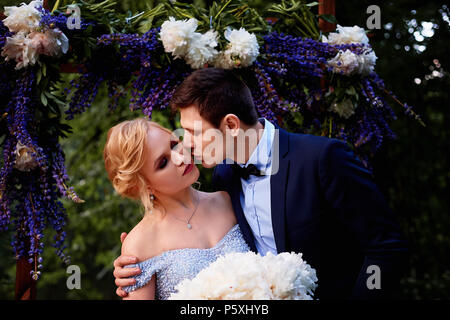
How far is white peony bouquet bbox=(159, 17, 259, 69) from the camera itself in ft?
7.05

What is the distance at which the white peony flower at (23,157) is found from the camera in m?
2.05

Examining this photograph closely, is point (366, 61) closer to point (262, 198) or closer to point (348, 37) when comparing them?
point (348, 37)

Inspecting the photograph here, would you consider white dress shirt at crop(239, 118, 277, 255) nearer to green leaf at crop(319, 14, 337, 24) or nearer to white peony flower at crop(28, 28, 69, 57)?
green leaf at crop(319, 14, 337, 24)

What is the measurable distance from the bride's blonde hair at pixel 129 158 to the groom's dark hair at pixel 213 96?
204 mm

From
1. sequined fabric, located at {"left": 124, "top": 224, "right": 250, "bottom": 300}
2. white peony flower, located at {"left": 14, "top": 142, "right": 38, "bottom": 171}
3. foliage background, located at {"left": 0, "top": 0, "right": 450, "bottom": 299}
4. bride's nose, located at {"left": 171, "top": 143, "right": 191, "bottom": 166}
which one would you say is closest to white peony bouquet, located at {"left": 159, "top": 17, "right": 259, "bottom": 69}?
bride's nose, located at {"left": 171, "top": 143, "right": 191, "bottom": 166}

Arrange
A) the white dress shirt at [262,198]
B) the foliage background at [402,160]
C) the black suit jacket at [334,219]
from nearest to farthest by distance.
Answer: the black suit jacket at [334,219]
the white dress shirt at [262,198]
the foliage background at [402,160]

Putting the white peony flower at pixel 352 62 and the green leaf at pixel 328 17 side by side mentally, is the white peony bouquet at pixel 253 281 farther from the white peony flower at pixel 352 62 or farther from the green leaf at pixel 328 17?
the green leaf at pixel 328 17

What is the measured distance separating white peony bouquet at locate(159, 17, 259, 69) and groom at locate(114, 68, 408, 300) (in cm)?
18

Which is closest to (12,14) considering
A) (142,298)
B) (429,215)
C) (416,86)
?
(142,298)

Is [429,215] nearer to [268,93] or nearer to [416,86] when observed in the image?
[416,86]

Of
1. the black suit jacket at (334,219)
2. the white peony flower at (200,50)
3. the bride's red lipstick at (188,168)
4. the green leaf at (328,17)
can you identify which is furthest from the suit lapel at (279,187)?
the green leaf at (328,17)

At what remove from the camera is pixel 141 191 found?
207cm

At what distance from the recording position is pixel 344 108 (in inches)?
99.0

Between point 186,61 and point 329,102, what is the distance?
0.84m
